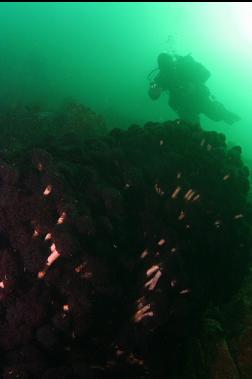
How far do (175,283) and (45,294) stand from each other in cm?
173

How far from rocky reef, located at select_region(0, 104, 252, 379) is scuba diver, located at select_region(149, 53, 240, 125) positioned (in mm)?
13023

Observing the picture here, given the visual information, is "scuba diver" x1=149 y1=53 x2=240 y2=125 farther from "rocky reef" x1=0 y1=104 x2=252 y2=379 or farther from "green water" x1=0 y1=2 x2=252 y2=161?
"rocky reef" x1=0 y1=104 x2=252 y2=379

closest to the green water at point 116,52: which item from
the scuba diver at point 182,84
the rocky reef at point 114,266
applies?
the scuba diver at point 182,84

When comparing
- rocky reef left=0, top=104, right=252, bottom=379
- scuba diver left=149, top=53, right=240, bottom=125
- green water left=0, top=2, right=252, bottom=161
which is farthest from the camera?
green water left=0, top=2, right=252, bottom=161

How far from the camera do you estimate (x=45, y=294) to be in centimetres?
401

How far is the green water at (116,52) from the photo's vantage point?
34.5 metres

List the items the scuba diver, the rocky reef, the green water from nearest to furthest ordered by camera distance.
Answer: the rocky reef → the scuba diver → the green water

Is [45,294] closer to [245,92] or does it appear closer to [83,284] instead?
[83,284]

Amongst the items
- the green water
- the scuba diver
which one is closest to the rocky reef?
the scuba diver

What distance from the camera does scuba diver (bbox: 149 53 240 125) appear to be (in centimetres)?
1869

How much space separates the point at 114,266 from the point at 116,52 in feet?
293

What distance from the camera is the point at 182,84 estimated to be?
18.7m

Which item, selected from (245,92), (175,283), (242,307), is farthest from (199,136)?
(245,92)

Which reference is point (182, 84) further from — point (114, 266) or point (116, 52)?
point (116, 52)
